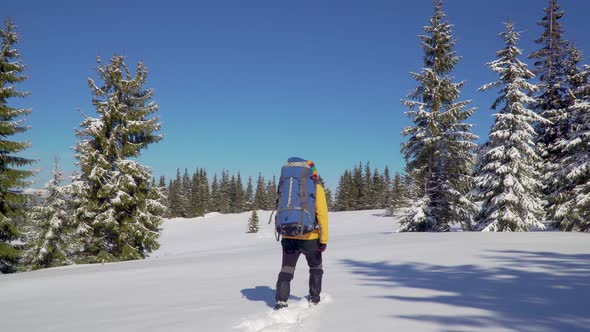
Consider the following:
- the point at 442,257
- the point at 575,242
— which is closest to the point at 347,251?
the point at 442,257

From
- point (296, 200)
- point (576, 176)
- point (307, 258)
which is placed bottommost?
point (307, 258)

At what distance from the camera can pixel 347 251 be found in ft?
38.3

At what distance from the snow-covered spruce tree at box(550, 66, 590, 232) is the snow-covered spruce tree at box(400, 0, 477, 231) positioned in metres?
4.28

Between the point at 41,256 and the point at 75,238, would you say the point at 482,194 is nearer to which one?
the point at 75,238

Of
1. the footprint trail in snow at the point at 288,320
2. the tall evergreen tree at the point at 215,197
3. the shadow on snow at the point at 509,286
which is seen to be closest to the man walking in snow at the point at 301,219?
the footprint trail in snow at the point at 288,320

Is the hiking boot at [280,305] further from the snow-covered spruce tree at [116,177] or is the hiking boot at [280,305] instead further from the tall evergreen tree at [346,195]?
the tall evergreen tree at [346,195]

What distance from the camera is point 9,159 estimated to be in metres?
17.0

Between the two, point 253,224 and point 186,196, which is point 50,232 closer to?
point 253,224

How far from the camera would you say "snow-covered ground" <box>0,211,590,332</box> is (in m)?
4.22

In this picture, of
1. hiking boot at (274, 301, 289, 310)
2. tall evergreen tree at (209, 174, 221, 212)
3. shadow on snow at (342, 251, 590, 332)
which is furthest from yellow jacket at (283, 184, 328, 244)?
tall evergreen tree at (209, 174, 221, 212)

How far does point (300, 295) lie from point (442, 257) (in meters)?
4.83

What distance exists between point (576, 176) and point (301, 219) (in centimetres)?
1910

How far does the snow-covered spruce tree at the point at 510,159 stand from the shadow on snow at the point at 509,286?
33.9 feet

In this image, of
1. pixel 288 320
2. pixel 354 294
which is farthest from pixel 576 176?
pixel 288 320
